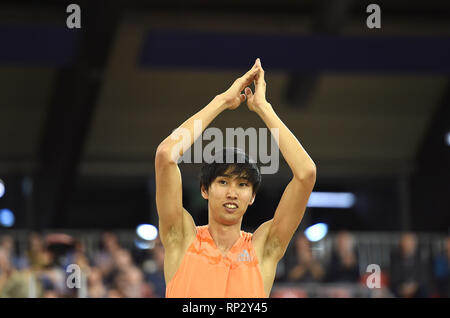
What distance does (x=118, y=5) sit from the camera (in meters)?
12.0

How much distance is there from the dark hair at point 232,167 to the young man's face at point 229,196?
0.02 meters

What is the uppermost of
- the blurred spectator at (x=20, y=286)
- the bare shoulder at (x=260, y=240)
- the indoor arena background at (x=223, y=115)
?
the indoor arena background at (x=223, y=115)

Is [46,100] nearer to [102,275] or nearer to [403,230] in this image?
[102,275]

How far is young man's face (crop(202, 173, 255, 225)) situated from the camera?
301 cm

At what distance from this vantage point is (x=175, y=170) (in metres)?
2.92

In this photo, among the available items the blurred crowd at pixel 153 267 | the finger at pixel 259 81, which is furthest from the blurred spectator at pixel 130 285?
the finger at pixel 259 81

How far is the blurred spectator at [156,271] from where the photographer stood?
9.19 meters

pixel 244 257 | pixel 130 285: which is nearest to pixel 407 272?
pixel 130 285

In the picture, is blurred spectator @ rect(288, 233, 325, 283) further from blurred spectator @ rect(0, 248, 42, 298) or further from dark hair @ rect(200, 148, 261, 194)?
dark hair @ rect(200, 148, 261, 194)

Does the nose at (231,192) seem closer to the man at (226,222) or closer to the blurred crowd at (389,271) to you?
the man at (226,222)

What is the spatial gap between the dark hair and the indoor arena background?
7.65 meters

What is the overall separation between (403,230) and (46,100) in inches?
312

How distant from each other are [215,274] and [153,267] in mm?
7222

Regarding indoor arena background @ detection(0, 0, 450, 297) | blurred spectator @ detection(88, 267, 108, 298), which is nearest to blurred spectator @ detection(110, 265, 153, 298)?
blurred spectator @ detection(88, 267, 108, 298)
